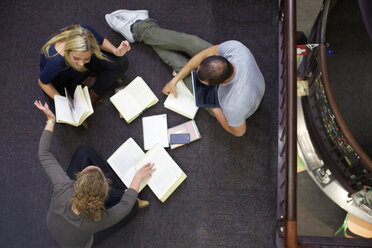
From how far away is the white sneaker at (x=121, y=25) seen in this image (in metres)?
2.64

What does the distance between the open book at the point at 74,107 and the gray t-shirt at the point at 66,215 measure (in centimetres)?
18

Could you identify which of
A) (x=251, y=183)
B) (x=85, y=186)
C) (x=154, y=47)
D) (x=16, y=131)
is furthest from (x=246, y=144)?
(x=16, y=131)

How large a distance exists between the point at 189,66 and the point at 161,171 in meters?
0.85

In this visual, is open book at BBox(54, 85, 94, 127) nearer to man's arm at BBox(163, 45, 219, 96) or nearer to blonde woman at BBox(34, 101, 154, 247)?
blonde woman at BBox(34, 101, 154, 247)

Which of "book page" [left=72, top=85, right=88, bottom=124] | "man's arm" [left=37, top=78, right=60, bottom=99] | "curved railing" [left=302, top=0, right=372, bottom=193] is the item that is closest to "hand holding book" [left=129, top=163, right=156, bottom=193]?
"book page" [left=72, top=85, right=88, bottom=124]

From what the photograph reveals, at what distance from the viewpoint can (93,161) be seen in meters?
2.36

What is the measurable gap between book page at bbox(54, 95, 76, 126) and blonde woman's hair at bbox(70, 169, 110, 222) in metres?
0.55

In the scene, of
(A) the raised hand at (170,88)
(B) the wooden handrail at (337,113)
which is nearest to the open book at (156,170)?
(A) the raised hand at (170,88)

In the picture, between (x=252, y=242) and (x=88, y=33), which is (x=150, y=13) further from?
(x=252, y=242)

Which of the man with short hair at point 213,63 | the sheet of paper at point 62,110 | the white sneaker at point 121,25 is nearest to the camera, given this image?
the man with short hair at point 213,63

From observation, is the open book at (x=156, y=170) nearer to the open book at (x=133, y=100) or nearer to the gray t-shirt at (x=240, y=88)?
the open book at (x=133, y=100)

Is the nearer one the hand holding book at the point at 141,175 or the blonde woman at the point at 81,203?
the blonde woman at the point at 81,203

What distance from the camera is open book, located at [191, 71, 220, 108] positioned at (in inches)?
89.0

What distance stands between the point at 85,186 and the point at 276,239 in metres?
1.41
